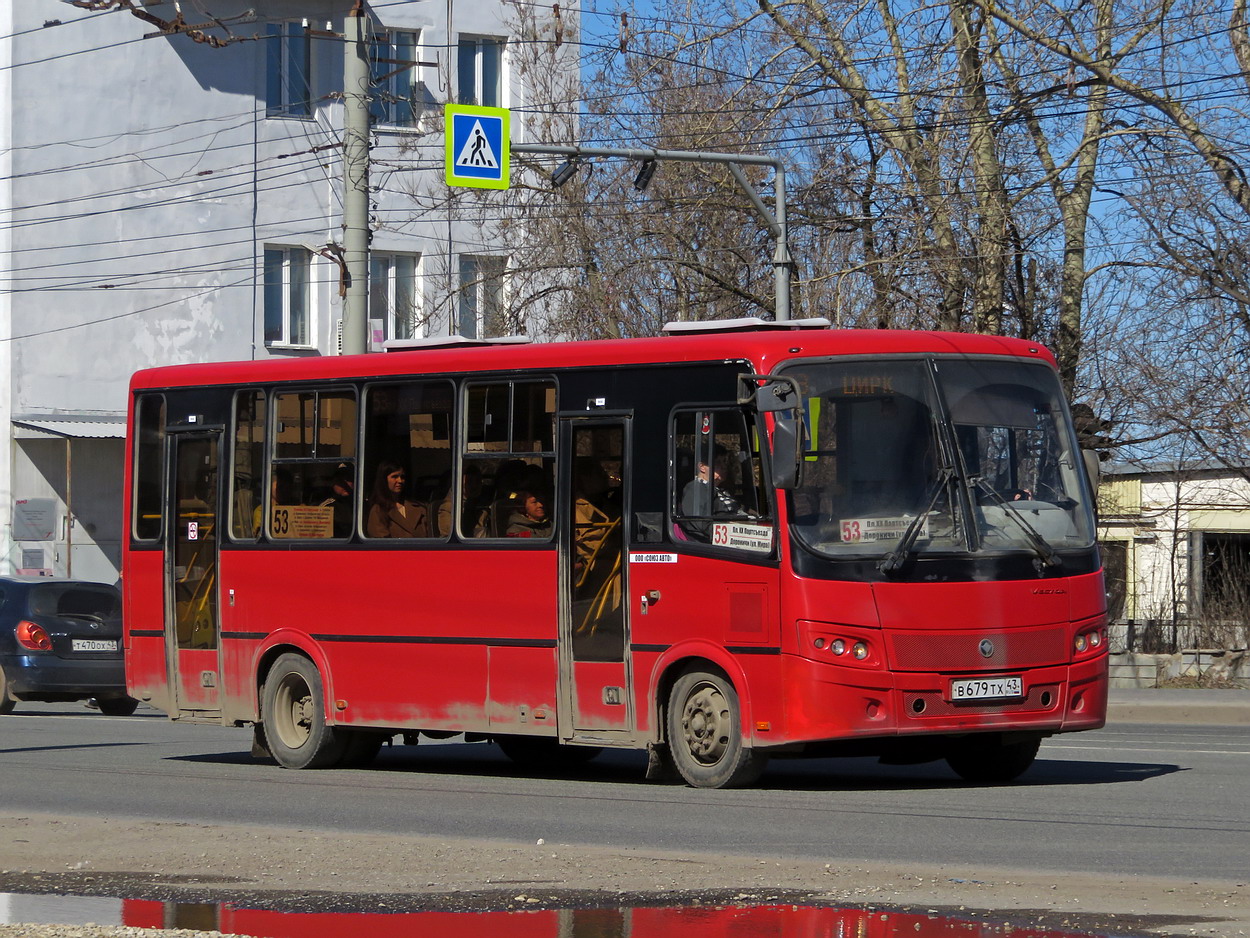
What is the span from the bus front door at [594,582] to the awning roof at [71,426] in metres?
25.3

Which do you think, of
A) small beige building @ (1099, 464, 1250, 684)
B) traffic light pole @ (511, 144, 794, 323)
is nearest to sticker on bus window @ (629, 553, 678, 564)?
traffic light pole @ (511, 144, 794, 323)

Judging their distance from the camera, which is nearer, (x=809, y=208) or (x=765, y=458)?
(x=765, y=458)

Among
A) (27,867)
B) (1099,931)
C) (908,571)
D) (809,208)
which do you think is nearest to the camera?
(1099,931)

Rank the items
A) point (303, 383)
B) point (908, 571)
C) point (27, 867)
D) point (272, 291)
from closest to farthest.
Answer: point (27, 867), point (908, 571), point (303, 383), point (272, 291)

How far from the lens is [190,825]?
1162 cm

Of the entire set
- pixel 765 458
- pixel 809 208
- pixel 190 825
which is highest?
pixel 809 208

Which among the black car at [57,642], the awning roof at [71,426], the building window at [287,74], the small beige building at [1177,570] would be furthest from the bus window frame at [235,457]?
the building window at [287,74]

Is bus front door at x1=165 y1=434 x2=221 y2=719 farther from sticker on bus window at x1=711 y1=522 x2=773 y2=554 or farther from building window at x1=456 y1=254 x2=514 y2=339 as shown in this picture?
building window at x1=456 y1=254 x2=514 y2=339

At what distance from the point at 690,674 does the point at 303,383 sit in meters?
4.31

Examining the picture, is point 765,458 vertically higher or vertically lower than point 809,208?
lower

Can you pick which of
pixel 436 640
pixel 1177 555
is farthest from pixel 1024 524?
pixel 1177 555

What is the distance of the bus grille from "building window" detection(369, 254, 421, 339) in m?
29.8

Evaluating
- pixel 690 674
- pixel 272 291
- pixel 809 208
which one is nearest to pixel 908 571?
pixel 690 674

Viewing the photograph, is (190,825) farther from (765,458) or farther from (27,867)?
(765,458)
